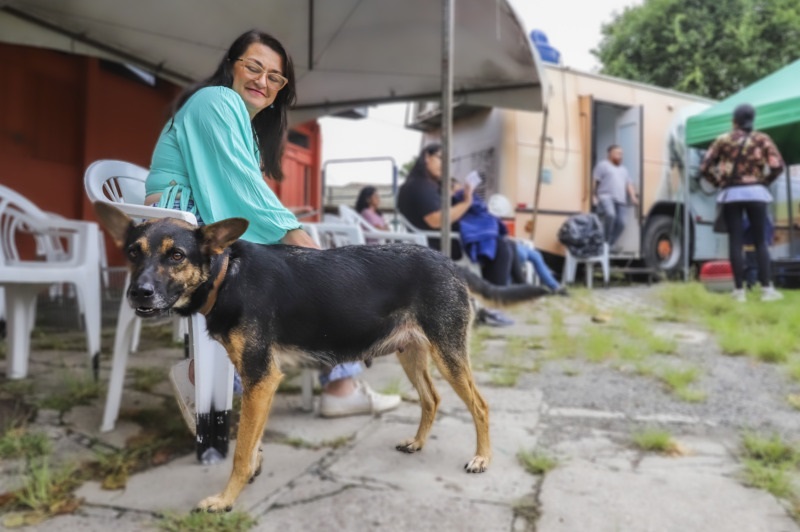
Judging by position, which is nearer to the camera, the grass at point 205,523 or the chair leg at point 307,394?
the grass at point 205,523

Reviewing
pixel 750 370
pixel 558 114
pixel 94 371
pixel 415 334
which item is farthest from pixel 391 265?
pixel 558 114

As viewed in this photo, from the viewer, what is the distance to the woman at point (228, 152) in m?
1.24

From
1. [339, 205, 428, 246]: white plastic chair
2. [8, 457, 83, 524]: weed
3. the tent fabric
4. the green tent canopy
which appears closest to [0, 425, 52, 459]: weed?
[8, 457, 83, 524]: weed

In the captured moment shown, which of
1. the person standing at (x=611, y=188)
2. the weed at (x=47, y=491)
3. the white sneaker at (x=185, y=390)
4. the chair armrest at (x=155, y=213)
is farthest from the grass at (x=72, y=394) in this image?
the person standing at (x=611, y=188)

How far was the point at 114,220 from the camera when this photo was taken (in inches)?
40.5

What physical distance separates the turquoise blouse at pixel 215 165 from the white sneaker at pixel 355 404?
4.41 ft

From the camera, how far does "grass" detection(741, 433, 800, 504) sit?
5.65ft

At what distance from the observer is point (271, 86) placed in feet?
4.41

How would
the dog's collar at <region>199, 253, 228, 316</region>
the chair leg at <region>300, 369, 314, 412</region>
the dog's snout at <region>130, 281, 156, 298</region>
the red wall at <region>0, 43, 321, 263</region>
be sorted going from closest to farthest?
1. the dog's snout at <region>130, 281, 156, 298</region>
2. the dog's collar at <region>199, 253, 228, 316</region>
3. the chair leg at <region>300, 369, 314, 412</region>
4. the red wall at <region>0, 43, 321, 263</region>

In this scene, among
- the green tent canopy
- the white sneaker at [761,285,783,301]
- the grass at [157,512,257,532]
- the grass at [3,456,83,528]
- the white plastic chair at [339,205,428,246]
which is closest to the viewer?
the grass at [157,512,257,532]

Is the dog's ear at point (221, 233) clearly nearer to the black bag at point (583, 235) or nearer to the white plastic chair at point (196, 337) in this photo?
the white plastic chair at point (196, 337)

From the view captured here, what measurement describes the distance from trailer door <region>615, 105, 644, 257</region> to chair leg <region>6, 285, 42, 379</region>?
7726 mm

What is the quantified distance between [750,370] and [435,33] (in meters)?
2.95

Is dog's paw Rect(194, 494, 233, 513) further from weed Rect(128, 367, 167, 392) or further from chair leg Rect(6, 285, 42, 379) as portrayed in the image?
chair leg Rect(6, 285, 42, 379)
